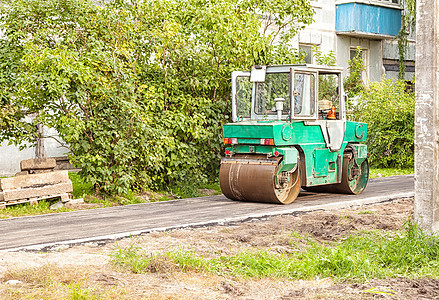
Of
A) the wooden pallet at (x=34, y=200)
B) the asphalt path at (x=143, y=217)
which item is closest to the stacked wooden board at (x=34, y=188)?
the wooden pallet at (x=34, y=200)

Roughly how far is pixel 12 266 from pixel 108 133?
6.64 m

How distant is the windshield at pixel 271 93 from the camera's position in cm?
1431

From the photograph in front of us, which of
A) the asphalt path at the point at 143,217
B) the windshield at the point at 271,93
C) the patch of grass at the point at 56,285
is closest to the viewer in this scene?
the patch of grass at the point at 56,285

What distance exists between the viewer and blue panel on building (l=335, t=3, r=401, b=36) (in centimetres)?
2688

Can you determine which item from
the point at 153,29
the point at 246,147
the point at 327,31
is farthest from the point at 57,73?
the point at 327,31

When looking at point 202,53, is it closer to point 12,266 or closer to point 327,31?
point 12,266

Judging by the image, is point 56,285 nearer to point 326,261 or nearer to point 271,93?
point 326,261

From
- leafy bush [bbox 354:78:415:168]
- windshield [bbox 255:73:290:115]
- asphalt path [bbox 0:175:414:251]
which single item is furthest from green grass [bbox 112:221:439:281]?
leafy bush [bbox 354:78:415:168]

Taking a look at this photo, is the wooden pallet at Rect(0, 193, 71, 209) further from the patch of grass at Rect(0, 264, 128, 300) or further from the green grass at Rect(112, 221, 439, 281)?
the patch of grass at Rect(0, 264, 128, 300)

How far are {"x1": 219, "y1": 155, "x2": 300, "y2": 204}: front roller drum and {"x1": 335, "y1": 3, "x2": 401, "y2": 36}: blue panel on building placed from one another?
569 inches

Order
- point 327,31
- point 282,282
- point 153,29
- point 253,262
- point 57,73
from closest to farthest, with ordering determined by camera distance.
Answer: point 282,282 < point 253,262 < point 57,73 < point 153,29 < point 327,31

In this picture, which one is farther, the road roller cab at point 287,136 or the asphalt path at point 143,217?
the road roller cab at point 287,136

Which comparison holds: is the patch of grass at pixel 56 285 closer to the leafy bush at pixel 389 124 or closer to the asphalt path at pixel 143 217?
the asphalt path at pixel 143 217

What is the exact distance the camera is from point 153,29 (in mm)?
15156
